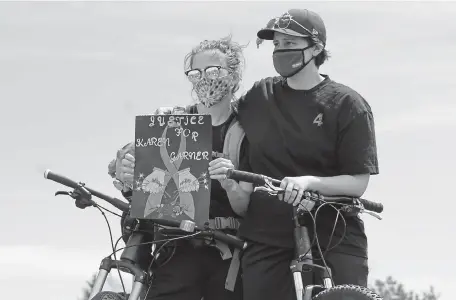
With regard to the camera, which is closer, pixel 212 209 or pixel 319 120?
pixel 319 120

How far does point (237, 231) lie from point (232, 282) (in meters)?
0.41

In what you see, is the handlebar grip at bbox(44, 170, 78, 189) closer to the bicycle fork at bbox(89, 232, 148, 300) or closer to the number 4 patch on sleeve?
the bicycle fork at bbox(89, 232, 148, 300)

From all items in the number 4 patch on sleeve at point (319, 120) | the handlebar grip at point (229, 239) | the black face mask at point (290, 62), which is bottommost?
the handlebar grip at point (229, 239)

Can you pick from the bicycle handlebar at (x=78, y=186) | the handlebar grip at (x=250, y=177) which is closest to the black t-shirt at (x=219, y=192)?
the bicycle handlebar at (x=78, y=186)

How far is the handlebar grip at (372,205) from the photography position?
24.1 feet

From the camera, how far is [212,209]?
26.4 feet

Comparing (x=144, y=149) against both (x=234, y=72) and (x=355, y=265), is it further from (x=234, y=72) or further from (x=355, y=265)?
(x=355, y=265)

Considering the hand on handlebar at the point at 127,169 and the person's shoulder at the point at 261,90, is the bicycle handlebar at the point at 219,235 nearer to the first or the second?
the hand on handlebar at the point at 127,169

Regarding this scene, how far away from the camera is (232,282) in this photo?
793cm

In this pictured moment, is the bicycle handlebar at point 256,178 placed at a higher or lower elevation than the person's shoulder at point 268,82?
lower

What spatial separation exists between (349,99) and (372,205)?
0.83 metres

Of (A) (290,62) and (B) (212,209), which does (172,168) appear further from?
(A) (290,62)

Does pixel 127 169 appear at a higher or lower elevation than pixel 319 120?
lower

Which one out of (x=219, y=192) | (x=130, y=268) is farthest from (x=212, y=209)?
(x=130, y=268)
